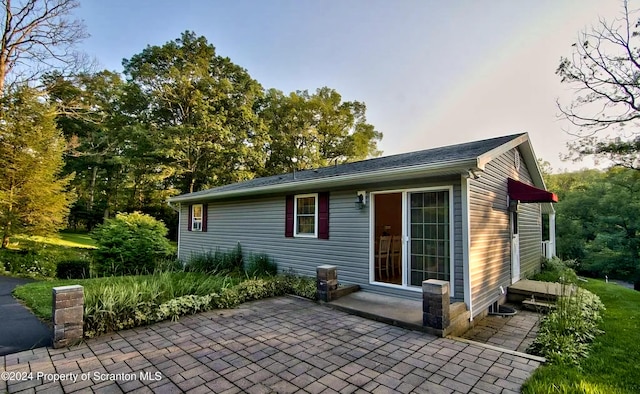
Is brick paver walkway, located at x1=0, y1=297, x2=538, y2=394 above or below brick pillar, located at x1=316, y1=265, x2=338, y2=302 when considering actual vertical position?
below

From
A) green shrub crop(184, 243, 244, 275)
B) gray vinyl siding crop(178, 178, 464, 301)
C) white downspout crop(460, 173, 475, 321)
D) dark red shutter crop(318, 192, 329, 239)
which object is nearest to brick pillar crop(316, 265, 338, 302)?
gray vinyl siding crop(178, 178, 464, 301)

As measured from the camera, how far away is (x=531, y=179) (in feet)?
30.9

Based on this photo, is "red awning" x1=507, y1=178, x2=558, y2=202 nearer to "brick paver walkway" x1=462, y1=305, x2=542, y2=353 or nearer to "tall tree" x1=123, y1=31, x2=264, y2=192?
"brick paver walkway" x1=462, y1=305, x2=542, y2=353

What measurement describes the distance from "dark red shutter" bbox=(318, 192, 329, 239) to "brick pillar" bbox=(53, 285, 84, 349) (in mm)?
4428

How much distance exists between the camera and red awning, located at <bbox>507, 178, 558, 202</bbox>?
6.44 meters

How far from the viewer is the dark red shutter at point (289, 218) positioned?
7785 mm

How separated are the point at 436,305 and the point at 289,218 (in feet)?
14.4

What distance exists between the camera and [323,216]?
23.2ft

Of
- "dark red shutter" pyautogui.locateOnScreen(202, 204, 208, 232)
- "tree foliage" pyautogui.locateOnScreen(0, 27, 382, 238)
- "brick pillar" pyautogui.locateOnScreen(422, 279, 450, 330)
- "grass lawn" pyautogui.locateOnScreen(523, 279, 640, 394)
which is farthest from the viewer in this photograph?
"tree foliage" pyautogui.locateOnScreen(0, 27, 382, 238)

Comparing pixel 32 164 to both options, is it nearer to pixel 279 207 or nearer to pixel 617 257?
pixel 279 207

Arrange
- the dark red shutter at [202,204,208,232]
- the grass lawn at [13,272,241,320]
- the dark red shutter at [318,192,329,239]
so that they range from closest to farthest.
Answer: the grass lawn at [13,272,241,320], the dark red shutter at [318,192,329,239], the dark red shutter at [202,204,208,232]

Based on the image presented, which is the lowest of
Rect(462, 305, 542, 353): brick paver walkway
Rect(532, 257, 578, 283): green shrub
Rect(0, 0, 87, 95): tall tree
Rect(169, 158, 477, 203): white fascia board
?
Rect(462, 305, 542, 353): brick paver walkway

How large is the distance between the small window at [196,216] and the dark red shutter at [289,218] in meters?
4.69

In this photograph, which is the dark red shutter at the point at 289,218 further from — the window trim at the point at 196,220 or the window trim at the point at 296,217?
the window trim at the point at 196,220
